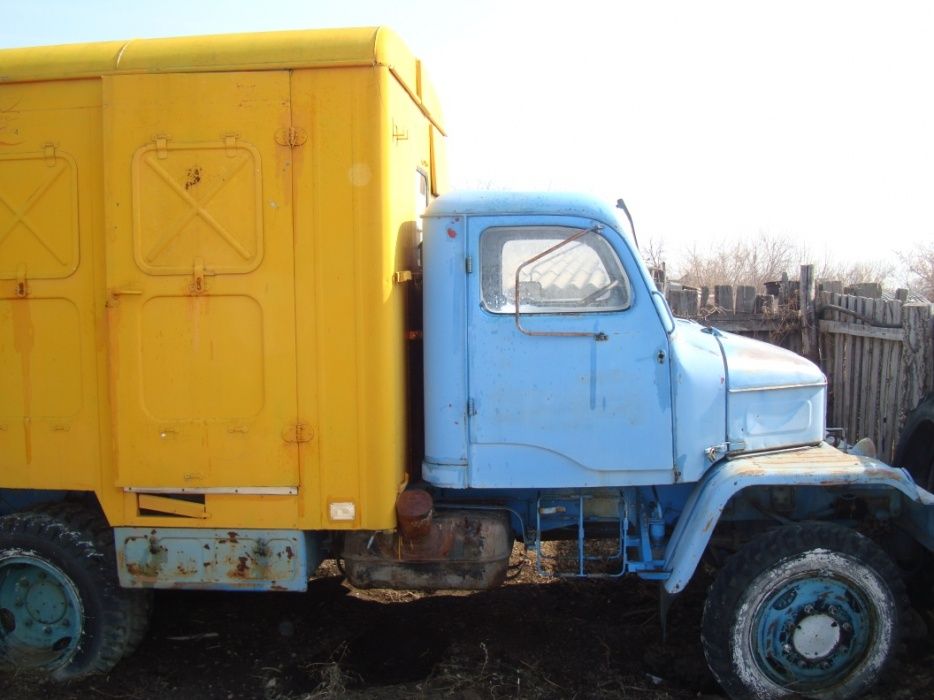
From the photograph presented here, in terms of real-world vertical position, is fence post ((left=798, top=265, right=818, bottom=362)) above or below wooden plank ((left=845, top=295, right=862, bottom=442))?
above

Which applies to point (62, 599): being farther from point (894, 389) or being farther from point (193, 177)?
point (894, 389)

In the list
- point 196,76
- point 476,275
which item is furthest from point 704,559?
point 196,76

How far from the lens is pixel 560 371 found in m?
4.11

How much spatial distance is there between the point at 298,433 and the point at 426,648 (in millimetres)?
1642

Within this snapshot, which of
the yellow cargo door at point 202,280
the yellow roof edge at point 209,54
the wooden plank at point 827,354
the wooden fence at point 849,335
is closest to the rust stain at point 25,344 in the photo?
the yellow cargo door at point 202,280

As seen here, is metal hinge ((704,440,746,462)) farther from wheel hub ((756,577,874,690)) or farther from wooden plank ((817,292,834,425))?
wooden plank ((817,292,834,425))

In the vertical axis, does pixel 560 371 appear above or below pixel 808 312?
below

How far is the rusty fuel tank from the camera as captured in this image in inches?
170

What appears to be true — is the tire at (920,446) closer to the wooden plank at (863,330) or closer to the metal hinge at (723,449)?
the wooden plank at (863,330)

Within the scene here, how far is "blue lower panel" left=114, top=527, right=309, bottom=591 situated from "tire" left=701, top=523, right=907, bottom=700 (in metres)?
2.19

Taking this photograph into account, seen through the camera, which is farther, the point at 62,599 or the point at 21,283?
the point at 62,599

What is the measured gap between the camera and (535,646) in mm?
4781

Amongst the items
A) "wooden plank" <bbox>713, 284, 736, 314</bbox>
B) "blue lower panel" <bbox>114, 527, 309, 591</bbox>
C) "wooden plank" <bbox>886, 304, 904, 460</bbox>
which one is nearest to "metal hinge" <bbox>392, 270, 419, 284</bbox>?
"blue lower panel" <bbox>114, 527, 309, 591</bbox>

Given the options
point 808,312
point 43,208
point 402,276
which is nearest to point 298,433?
point 402,276
